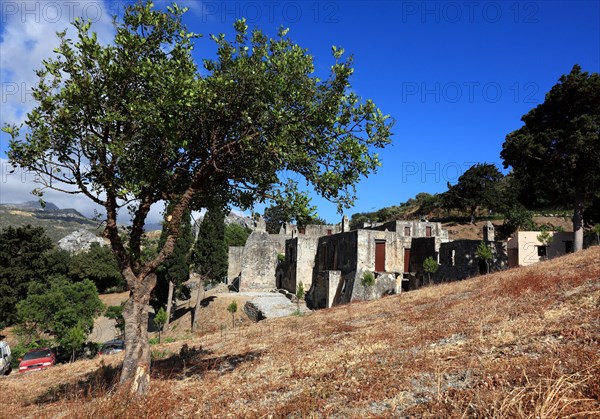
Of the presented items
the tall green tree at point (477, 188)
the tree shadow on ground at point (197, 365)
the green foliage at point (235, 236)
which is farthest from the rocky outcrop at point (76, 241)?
the tree shadow on ground at point (197, 365)

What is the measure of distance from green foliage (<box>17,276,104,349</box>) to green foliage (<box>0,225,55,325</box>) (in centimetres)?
1745

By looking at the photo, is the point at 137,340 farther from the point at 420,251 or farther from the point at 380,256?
the point at 420,251

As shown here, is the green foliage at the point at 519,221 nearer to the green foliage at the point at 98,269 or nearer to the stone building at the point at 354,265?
the stone building at the point at 354,265

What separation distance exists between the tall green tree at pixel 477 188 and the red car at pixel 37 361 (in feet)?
250

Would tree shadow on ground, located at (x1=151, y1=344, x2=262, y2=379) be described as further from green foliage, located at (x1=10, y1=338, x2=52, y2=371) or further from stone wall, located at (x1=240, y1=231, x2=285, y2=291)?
stone wall, located at (x1=240, y1=231, x2=285, y2=291)

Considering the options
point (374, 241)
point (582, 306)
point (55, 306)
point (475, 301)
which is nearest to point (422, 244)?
point (374, 241)

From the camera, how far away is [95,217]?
10664 millimetres

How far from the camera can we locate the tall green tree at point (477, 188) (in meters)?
80.8

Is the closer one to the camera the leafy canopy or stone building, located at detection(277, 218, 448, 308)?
the leafy canopy

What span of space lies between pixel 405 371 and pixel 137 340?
257 inches

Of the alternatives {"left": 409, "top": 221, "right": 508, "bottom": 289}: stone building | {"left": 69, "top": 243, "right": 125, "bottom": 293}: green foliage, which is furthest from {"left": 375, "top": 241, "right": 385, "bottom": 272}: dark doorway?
{"left": 69, "top": 243, "right": 125, "bottom": 293}: green foliage

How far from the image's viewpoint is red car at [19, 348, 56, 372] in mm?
23766

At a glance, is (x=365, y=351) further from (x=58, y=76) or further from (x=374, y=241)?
(x=374, y=241)

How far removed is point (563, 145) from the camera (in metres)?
30.6
